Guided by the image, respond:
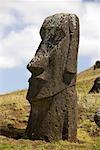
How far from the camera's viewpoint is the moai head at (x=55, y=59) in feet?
57.4

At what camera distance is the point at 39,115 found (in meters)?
17.7

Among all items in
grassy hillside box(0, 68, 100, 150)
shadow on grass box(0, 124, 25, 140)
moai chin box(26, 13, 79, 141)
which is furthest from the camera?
shadow on grass box(0, 124, 25, 140)

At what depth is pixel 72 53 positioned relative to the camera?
17.9m

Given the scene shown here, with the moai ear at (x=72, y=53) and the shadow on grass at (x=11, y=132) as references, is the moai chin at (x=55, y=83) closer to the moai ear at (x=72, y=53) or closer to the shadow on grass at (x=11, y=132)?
the moai ear at (x=72, y=53)

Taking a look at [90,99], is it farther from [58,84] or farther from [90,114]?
[58,84]

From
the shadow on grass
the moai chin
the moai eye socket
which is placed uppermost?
the moai eye socket

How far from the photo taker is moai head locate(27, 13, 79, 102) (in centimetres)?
1750

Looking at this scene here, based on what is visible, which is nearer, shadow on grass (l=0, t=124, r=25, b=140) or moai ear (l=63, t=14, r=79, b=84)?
moai ear (l=63, t=14, r=79, b=84)

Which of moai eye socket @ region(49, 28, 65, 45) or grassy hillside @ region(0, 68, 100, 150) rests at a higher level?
moai eye socket @ region(49, 28, 65, 45)

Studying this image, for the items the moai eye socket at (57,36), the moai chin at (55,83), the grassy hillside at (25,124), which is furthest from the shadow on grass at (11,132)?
the moai eye socket at (57,36)

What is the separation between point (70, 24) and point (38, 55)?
144 centimetres

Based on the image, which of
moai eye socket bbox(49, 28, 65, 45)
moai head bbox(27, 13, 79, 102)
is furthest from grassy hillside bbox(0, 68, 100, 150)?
moai eye socket bbox(49, 28, 65, 45)

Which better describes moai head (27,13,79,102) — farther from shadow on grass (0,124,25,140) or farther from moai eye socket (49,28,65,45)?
shadow on grass (0,124,25,140)

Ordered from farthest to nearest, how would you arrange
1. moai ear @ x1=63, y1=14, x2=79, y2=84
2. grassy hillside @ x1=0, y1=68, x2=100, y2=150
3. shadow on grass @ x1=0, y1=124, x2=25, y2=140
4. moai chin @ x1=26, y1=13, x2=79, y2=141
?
shadow on grass @ x1=0, y1=124, x2=25, y2=140, moai ear @ x1=63, y1=14, x2=79, y2=84, moai chin @ x1=26, y1=13, x2=79, y2=141, grassy hillside @ x1=0, y1=68, x2=100, y2=150
